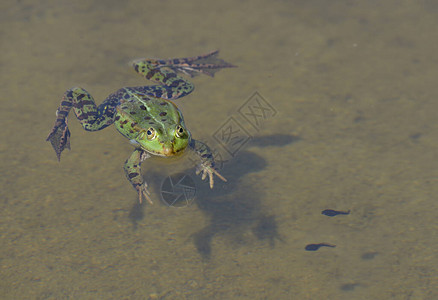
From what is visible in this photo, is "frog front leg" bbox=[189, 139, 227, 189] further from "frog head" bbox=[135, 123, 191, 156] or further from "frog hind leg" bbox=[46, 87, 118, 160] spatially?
"frog hind leg" bbox=[46, 87, 118, 160]

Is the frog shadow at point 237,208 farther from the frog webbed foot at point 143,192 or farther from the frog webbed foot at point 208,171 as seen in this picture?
the frog webbed foot at point 143,192

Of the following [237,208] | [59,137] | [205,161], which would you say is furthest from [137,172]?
[59,137]

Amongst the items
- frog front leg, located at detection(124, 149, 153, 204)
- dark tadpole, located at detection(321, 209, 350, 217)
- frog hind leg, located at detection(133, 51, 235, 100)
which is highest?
frog hind leg, located at detection(133, 51, 235, 100)

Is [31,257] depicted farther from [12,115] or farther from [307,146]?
[307,146]

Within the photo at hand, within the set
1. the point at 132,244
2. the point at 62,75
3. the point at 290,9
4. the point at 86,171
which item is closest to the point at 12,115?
the point at 62,75

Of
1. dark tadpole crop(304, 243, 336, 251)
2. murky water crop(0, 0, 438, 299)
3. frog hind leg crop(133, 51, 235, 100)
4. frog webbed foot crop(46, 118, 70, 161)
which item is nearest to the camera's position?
murky water crop(0, 0, 438, 299)

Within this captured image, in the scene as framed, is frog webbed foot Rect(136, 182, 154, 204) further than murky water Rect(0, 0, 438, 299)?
Yes

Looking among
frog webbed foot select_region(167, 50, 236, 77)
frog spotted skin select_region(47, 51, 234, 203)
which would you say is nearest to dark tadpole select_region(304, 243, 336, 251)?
frog spotted skin select_region(47, 51, 234, 203)

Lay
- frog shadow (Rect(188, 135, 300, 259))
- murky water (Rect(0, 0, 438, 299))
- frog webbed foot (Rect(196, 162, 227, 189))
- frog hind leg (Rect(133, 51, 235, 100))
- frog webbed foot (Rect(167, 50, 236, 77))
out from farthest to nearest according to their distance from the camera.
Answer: frog webbed foot (Rect(167, 50, 236, 77)) < frog hind leg (Rect(133, 51, 235, 100)) < frog webbed foot (Rect(196, 162, 227, 189)) < frog shadow (Rect(188, 135, 300, 259)) < murky water (Rect(0, 0, 438, 299))
